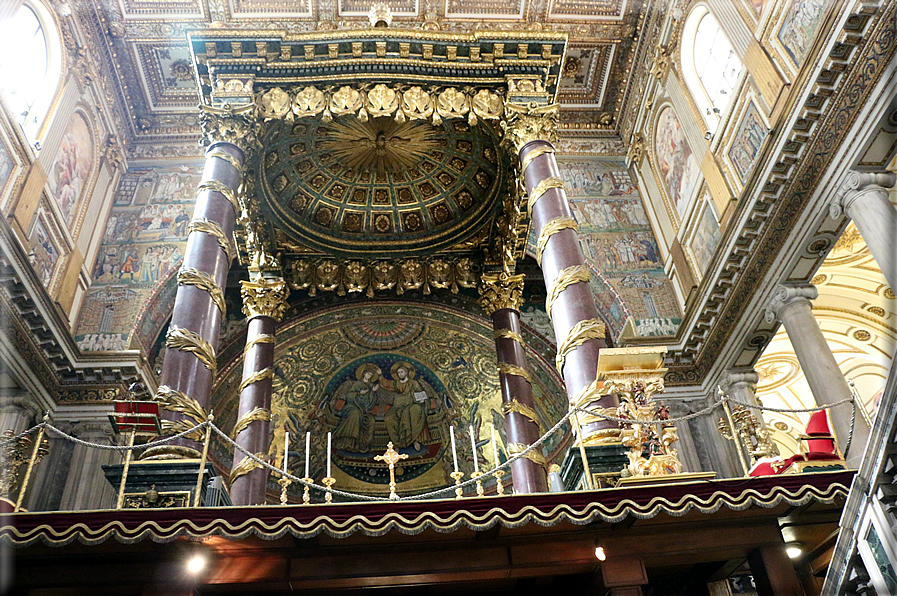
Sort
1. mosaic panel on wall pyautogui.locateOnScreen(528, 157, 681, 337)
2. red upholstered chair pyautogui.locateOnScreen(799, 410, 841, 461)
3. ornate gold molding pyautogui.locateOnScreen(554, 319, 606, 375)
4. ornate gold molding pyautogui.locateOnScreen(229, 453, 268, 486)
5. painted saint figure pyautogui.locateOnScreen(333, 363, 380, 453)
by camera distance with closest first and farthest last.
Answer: red upholstered chair pyautogui.locateOnScreen(799, 410, 841, 461) → ornate gold molding pyautogui.locateOnScreen(554, 319, 606, 375) → ornate gold molding pyautogui.locateOnScreen(229, 453, 268, 486) → mosaic panel on wall pyautogui.locateOnScreen(528, 157, 681, 337) → painted saint figure pyautogui.locateOnScreen(333, 363, 380, 453)

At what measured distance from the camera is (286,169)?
10.3 meters

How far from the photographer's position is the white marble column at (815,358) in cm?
852

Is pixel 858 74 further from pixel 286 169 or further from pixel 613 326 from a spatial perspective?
pixel 286 169

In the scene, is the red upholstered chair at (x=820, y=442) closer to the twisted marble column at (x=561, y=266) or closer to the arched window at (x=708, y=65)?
the twisted marble column at (x=561, y=266)

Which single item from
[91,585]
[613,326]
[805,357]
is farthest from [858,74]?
[91,585]

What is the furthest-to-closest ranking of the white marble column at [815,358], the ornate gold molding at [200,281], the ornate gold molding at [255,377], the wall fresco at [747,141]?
the ornate gold molding at [255,377], the wall fresco at [747,141], the white marble column at [815,358], the ornate gold molding at [200,281]

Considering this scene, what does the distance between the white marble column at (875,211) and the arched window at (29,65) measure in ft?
35.1

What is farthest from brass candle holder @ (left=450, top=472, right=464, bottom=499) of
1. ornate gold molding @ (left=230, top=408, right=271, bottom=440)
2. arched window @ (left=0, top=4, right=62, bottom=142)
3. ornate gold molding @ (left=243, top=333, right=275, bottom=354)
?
arched window @ (left=0, top=4, right=62, bottom=142)

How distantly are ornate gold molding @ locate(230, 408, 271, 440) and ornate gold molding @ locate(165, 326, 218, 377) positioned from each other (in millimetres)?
3010

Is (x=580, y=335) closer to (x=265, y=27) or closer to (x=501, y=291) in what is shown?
(x=501, y=291)

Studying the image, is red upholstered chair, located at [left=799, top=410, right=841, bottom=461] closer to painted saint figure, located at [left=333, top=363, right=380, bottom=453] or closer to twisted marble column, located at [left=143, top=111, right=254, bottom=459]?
twisted marble column, located at [left=143, top=111, right=254, bottom=459]

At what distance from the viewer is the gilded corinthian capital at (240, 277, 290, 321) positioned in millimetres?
11078

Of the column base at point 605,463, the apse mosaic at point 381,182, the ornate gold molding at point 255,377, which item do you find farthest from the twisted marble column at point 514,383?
the ornate gold molding at point 255,377

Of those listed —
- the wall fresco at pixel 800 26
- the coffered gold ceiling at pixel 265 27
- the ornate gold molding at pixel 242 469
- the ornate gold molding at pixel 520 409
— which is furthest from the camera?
the coffered gold ceiling at pixel 265 27
